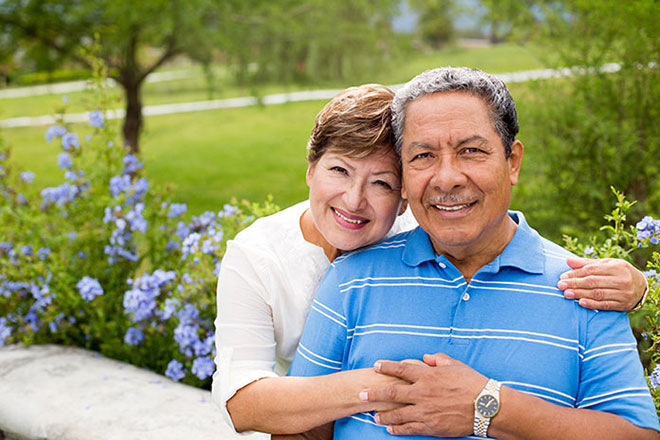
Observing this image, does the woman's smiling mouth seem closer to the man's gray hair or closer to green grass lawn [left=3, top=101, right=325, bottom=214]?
the man's gray hair

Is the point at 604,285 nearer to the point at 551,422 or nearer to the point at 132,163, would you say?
the point at 551,422

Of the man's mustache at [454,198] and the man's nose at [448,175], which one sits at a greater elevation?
the man's nose at [448,175]

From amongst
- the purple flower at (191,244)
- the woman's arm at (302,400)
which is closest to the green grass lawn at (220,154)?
the purple flower at (191,244)

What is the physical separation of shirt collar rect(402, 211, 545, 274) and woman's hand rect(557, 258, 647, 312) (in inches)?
3.8

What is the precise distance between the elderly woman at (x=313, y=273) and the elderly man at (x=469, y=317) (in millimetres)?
76

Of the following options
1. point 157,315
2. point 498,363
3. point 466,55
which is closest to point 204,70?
point 157,315

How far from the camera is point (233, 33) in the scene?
21.0 ft

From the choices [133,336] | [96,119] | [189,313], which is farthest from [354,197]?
[96,119]

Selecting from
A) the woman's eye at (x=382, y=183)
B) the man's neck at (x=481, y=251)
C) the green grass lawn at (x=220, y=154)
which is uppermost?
the woman's eye at (x=382, y=183)

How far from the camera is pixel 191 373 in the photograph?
120 inches

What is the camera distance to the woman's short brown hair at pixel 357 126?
6.48ft

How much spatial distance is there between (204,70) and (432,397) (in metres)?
5.75

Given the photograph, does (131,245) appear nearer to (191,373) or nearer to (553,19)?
(191,373)

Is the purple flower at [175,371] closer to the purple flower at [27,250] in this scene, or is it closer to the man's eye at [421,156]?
the purple flower at [27,250]
